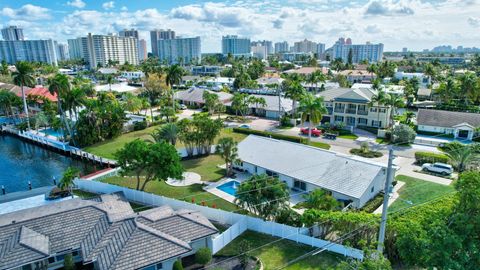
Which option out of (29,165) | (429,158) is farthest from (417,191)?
(29,165)

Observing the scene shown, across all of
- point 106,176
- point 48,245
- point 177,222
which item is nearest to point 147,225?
point 177,222

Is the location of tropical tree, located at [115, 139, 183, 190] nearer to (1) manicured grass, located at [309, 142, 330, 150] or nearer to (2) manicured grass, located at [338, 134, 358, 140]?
(1) manicured grass, located at [309, 142, 330, 150]

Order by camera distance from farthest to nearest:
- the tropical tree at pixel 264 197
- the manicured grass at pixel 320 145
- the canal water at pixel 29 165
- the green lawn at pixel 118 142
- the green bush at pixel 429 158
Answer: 1. the green lawn at pixel 118 142
2. the manicured grass at pixel 320 145
3. the canal water at pixel 29 165
4. the green bush at pixel 429 158
5. the tropical tree at pixel 264 197

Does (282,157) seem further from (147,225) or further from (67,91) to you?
(67,91)

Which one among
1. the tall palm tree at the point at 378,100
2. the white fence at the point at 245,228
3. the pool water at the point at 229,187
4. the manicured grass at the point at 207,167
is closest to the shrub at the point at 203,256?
the white fence at the point at 245,228

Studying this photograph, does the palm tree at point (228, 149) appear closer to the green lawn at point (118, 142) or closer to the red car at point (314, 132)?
the green lawn at point (118, 142)

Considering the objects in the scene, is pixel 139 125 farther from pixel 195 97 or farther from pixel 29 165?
pixel 195 97

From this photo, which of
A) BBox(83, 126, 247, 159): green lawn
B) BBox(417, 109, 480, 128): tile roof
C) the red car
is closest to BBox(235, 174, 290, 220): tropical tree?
BBox(83, 126, 247, 159): green lawn
